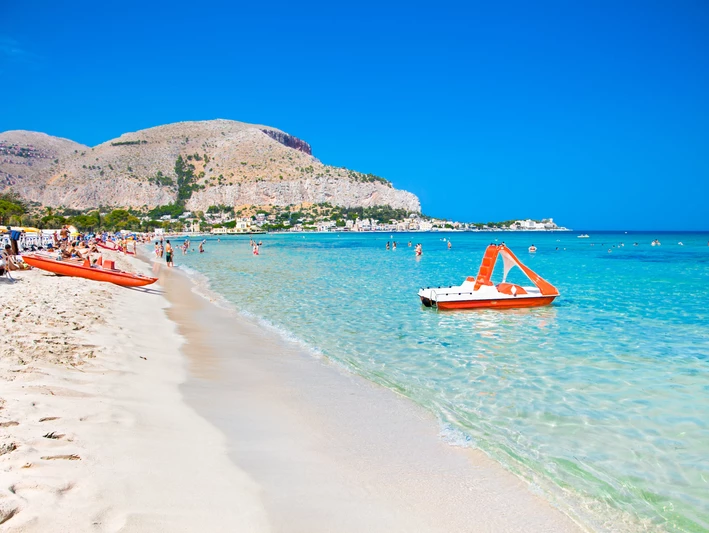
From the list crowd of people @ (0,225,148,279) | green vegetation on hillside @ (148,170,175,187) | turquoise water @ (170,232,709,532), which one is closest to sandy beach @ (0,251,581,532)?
turquoise water @ (170,232,709,532)

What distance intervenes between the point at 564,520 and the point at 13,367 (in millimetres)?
6162

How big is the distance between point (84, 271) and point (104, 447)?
52.2ft

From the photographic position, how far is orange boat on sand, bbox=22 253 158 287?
17.8 m

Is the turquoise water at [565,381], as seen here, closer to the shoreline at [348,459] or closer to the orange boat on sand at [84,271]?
the shoreline at [348,459]

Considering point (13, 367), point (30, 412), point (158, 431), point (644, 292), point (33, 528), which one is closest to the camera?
point (33, 528)

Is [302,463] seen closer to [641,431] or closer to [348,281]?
[641,431]

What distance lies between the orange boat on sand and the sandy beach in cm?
1003

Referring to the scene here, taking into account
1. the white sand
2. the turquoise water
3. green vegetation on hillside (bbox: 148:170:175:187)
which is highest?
green vegetation on hillside (bbox: 148:170:175:187)

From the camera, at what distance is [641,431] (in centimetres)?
586

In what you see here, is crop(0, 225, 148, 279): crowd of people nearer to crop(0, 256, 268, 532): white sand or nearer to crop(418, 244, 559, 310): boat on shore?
crop(0, 256, 268, 532): white sand

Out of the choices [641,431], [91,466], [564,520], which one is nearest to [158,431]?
[91,466]

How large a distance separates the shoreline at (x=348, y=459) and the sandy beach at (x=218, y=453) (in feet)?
0.06

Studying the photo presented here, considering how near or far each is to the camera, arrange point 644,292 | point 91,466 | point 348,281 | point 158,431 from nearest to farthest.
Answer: point 91,466 → point 158,431 → point 644,292 → point 348,281

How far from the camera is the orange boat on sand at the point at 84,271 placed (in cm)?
1780
